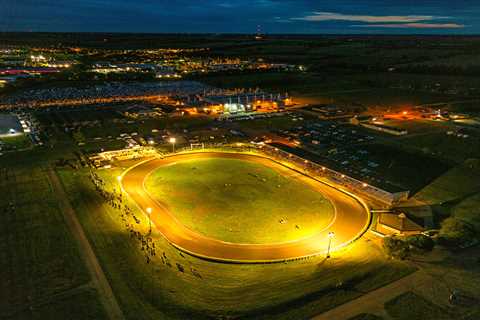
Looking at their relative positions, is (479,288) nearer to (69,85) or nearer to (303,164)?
(303,164)

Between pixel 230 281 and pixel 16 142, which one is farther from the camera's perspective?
pixel 16 142

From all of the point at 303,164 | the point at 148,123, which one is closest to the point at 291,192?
the point at 303,164

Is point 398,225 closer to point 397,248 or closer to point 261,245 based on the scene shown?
point 397,248

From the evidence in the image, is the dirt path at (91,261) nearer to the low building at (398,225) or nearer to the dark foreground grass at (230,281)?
the dark foreground grass at (230,281)

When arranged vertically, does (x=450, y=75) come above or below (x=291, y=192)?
above

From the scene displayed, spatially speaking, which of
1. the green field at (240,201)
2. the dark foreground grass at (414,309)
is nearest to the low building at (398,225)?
the green field at (240,201)

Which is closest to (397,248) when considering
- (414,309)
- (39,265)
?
(414,309)

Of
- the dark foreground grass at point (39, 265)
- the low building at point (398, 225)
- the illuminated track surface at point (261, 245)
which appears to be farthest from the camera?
the low building at point (398, 225)
